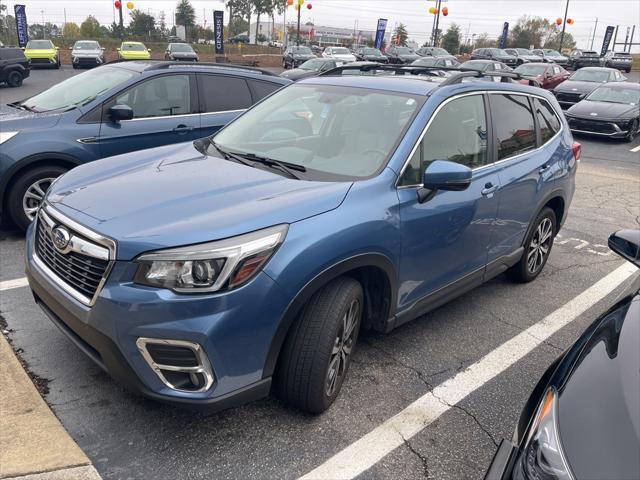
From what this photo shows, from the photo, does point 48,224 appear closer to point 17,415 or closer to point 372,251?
point 17,415

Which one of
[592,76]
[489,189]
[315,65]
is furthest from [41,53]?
[489,189]

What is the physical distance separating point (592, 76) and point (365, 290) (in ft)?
63.0

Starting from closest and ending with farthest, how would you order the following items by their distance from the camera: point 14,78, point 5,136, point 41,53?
point 5,136 → point 14,78 → point 41,53

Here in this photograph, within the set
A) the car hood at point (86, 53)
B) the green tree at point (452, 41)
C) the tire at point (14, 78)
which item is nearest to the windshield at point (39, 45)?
the car hood at point (86, 53)

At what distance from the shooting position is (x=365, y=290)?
3273mm

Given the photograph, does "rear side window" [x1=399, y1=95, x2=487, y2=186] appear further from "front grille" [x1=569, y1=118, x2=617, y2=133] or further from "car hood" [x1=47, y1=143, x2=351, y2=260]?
"front grille" [x1=569, y1=118, x2=617, y2=133]

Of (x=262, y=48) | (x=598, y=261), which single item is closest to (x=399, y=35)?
(x=262, y=48)

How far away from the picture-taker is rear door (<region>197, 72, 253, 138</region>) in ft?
20.8

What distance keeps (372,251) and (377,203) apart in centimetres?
27

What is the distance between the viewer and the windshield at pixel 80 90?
19.1ft

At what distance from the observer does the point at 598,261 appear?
5.89m

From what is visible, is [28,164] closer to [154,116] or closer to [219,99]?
[154,116]

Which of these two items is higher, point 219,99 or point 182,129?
point 219,99

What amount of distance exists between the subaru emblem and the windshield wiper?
120 cm
